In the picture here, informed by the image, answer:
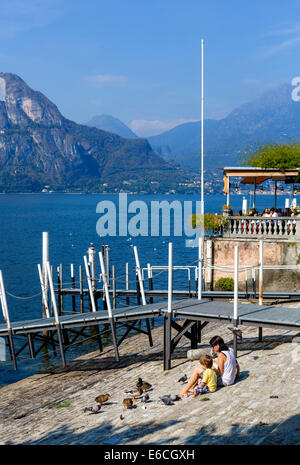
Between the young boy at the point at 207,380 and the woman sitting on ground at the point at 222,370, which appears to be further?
the woman sitting on ground at the point at 222,370

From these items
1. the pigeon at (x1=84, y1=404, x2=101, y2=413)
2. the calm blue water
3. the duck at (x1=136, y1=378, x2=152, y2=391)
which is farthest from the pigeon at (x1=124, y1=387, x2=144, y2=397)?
the calm blue water

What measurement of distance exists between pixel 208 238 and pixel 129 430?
1761cm

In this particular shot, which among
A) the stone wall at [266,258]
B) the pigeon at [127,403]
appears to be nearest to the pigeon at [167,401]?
the pigeon at [127,403]

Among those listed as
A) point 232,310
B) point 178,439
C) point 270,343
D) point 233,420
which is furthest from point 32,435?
point 270,343

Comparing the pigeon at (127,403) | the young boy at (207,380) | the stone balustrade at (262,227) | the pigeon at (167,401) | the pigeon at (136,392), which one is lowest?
the pigeon at (136,392)

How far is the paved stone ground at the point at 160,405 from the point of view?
11.3m

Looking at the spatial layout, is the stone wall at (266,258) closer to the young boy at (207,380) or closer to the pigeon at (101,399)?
the young boy at (207,380)

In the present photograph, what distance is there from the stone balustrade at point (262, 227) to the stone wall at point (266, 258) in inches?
14.1

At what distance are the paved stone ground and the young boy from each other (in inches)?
7.8

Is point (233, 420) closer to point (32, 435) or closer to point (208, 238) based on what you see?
point (32, 435)

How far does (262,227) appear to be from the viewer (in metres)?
28.1

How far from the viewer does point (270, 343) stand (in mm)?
17953

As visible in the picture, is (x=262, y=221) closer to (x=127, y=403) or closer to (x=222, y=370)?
(x=222, y=370)

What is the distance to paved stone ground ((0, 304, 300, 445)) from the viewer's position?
11.3 meters
